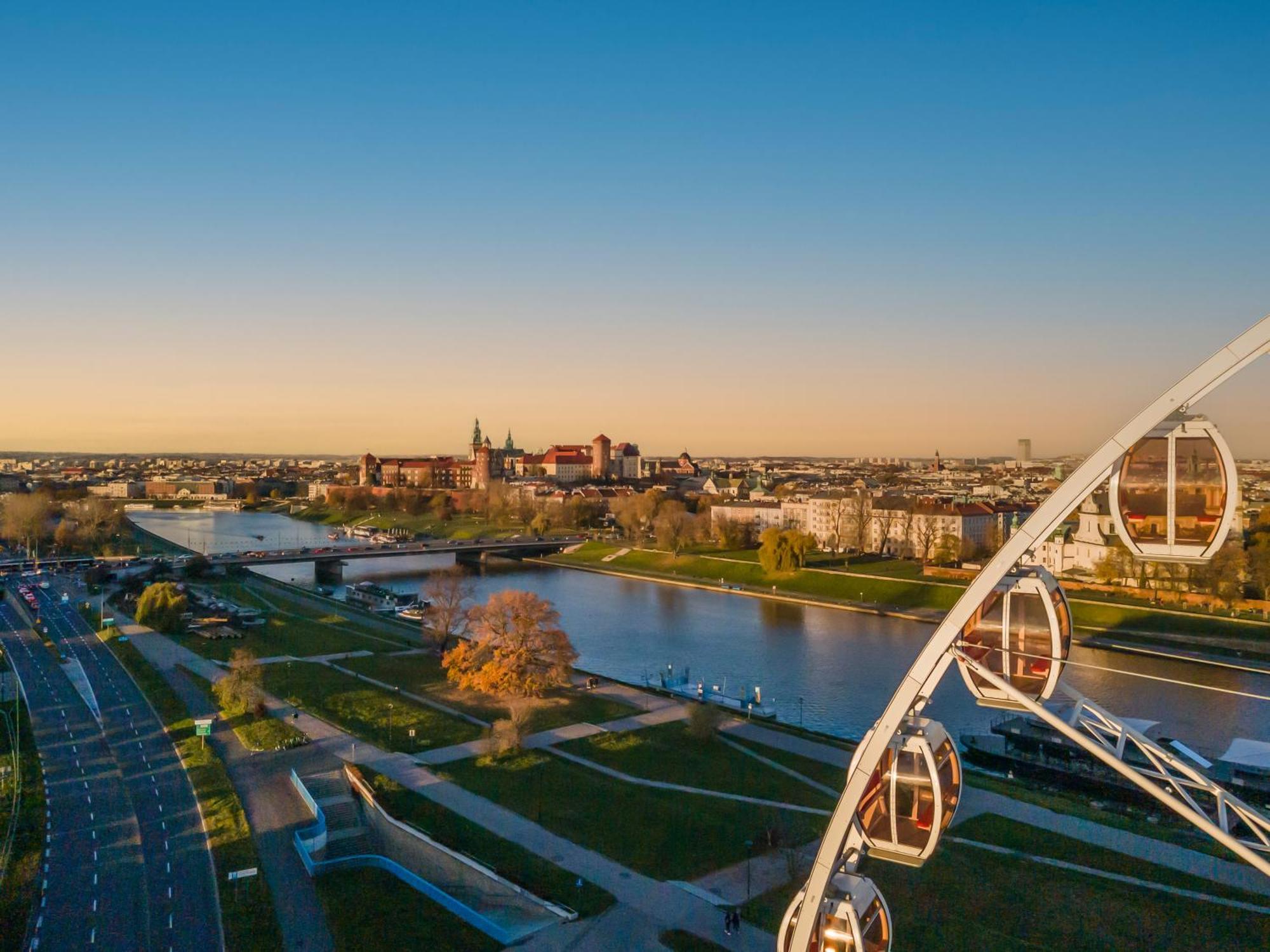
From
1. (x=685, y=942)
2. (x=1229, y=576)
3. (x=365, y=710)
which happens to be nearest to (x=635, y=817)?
(x=685, y=942)

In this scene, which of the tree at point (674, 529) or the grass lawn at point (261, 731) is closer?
the grass lawn at point (261, 731)

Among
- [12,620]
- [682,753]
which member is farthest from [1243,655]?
[12,620]

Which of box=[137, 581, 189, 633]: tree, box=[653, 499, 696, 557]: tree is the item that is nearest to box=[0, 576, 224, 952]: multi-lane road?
box=[137, 581, 189, 633]: tree

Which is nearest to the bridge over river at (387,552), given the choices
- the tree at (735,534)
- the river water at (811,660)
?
the river water at (811,660)

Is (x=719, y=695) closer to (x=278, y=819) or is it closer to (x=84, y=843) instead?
(x=278, y=819)

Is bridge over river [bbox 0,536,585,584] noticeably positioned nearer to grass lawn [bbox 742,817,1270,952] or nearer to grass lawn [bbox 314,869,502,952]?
grass lawn [bbox 314,869,502,952]

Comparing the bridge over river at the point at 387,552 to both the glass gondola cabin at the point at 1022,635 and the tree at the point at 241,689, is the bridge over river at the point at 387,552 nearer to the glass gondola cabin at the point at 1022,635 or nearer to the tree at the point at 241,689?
the tree at the point at 241,689

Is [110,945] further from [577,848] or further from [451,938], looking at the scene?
[577,848]
